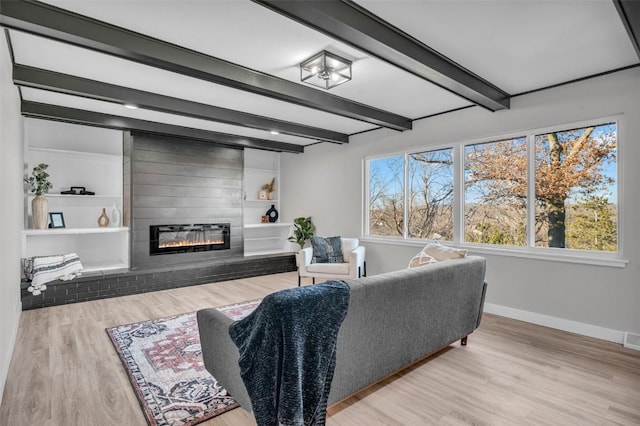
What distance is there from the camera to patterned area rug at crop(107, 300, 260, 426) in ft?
6.71

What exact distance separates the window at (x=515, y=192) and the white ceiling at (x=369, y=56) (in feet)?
2.29

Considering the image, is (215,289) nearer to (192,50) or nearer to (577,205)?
(192,50)

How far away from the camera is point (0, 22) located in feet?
6.79

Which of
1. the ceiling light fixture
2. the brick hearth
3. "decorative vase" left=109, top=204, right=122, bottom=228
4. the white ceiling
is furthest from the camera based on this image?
"decorative vase" left=109, top=204, right=122, bottom=228

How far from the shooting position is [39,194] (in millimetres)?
4387

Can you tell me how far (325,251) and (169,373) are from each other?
9.14ft

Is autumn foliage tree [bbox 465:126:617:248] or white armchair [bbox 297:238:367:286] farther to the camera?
white armchair [bbox 297:238:367:286]

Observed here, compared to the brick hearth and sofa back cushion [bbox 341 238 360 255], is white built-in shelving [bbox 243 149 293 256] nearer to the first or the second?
the brick hearth

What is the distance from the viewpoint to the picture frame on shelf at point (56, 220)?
472cm

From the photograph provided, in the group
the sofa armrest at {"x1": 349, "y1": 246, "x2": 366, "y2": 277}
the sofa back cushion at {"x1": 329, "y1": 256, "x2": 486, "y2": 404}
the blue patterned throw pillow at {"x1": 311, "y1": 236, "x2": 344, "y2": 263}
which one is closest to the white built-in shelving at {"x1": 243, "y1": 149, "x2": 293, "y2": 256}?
the blue patterned throw pillow at {"x1": 311, "y1": 236, "x2": 344, "y2": 263}

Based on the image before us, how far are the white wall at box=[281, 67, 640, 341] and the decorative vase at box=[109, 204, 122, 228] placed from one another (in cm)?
408

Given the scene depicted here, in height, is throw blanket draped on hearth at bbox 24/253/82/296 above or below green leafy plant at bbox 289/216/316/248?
below

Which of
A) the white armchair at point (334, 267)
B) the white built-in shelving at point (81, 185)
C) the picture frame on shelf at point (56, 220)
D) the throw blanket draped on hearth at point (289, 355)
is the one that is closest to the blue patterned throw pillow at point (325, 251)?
the white armchair at point (334, 267)

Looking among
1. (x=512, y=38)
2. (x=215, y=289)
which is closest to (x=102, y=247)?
(x=215, y=289)
